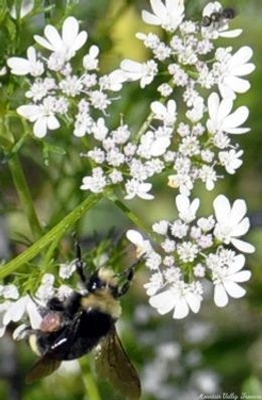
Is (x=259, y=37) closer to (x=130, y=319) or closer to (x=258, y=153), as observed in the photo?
(x=258, y=153)

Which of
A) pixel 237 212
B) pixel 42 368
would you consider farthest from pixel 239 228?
pixel 42 368

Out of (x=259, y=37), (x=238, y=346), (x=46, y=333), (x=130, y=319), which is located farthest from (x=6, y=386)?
(x=259, y=37)

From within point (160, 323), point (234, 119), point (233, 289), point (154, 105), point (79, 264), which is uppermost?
point (154, 105)

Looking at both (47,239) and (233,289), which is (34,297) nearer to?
(47,239)

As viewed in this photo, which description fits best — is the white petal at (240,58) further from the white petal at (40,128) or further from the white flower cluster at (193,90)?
the white petal at (40,128)

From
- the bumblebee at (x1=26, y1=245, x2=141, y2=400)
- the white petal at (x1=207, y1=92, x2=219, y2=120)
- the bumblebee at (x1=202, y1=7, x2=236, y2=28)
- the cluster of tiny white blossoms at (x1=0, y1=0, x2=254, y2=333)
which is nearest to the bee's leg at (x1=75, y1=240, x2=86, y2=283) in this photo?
the bumblebee at (x1=26, y1=245, x2=141, y2=400)

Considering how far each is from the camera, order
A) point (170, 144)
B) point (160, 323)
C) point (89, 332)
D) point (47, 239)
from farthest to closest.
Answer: point (160, 323) < point (89, 332) < point (170, 144) < point (47, 239)
